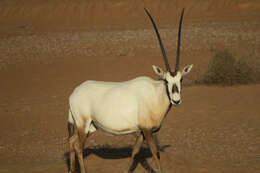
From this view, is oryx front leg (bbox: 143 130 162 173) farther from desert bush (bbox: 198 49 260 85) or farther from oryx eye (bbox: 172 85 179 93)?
desert bush (bbox: 198 49 260 85)

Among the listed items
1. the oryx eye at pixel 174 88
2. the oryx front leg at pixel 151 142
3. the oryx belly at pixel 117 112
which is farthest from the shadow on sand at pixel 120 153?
the oryx eye at pixel 174 88

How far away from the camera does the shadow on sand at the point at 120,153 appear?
27.1 feet

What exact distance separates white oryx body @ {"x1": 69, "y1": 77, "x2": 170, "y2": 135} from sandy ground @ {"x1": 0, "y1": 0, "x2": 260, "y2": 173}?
112 cm

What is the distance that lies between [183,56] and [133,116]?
13553 mm

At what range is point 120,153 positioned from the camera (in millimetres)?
9133

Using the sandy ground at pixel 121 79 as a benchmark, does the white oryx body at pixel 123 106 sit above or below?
above

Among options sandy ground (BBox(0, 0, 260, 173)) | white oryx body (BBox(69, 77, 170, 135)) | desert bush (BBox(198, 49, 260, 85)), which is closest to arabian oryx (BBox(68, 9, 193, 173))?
white oryx body (BBox(69, 77, 170, 135))

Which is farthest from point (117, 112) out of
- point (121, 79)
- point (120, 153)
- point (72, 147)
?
point (121, 79)

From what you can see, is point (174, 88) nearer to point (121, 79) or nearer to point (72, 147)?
point (72, 147)

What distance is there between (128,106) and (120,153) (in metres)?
2.28

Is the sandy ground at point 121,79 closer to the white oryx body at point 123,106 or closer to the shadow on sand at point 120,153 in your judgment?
the shadow on sand at point 120,153

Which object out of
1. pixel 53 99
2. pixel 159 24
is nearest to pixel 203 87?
pixel 53 99

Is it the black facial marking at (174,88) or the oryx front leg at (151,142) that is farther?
the oryx front leg at (151,142)

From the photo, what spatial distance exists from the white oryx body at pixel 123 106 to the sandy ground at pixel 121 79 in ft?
3.66
